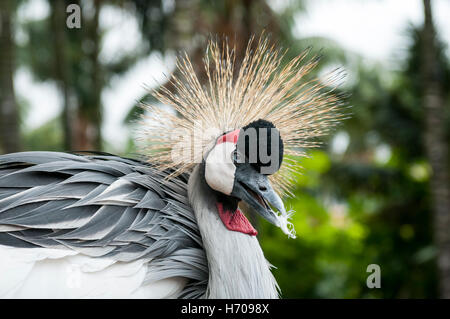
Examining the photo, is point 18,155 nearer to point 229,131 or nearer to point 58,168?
point 58,168

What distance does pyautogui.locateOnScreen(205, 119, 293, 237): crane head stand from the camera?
1.58 m

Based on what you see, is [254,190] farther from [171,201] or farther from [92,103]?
[92,103]

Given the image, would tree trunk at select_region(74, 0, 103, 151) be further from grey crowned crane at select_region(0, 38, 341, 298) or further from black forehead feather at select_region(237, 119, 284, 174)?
black forehead feather at select_region(237, 119, 284, 174)

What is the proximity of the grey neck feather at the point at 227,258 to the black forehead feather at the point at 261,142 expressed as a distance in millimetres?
198

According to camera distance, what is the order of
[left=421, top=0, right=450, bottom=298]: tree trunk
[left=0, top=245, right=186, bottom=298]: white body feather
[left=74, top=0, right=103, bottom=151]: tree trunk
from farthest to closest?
[left=74, top=0, right=103, bottom=151]: tree trunk, [left=421, top=0, right=450, bottom=298]: tree trunk, [left=0, top=245, right=186, bottom=298]: white body feather

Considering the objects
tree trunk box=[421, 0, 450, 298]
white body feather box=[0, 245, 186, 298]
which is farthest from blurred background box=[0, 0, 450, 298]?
white body feather box=[0, 245, 186, 298]

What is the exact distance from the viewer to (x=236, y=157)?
161cm

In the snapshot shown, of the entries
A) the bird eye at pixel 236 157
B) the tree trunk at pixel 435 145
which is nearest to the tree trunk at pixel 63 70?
the tree trunk at pixel 435 145

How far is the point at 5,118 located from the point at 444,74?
4.20 metres

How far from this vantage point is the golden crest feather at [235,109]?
1786 millimetres

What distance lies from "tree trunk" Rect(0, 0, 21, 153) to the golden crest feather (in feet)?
8.97

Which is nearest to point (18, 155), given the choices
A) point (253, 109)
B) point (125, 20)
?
point (253, 109)

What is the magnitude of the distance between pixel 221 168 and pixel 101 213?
1.36ft

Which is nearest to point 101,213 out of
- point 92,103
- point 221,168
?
point 221,168
